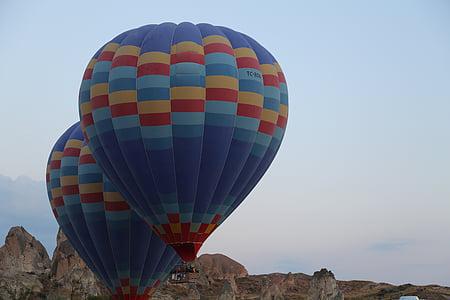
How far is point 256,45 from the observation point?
36219 millimetres

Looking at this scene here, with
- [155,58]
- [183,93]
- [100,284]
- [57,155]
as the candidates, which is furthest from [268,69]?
[100,284]

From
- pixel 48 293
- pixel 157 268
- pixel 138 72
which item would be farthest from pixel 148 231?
pixel 48 293

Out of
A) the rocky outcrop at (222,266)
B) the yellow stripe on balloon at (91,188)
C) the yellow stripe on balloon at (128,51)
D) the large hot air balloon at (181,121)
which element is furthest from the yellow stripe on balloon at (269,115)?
the rocky outcrop at (222,266)

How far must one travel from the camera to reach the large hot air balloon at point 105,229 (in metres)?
38.7

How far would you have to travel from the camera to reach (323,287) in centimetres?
7931

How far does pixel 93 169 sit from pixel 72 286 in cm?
4825

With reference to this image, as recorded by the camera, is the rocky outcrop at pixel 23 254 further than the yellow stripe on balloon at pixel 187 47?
Yes

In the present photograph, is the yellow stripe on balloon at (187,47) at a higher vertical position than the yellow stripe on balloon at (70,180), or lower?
higher

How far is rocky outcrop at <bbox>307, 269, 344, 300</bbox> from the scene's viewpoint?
78188 mm

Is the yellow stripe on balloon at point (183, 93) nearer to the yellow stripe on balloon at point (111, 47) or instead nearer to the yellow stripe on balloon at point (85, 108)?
the yellow stripe on balloon at point (111, 47)

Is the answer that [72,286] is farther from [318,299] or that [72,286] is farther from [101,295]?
→ [318,299]

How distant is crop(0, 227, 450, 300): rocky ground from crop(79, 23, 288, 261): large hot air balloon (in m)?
33.5

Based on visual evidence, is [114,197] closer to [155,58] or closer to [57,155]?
Result: [57,155]

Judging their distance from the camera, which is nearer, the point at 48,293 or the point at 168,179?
the point at 168,179
